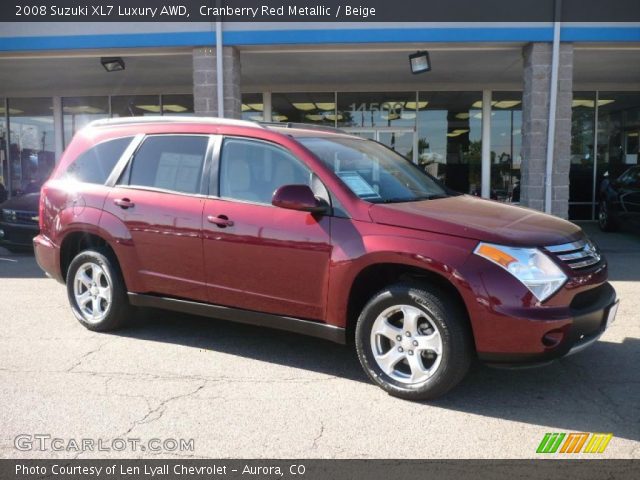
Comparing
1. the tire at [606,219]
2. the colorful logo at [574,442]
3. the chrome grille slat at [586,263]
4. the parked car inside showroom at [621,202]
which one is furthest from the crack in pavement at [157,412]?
the tire at [606,219]

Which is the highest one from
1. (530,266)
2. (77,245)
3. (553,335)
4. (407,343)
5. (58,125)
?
(58,125)

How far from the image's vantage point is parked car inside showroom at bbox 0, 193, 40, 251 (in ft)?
29.8

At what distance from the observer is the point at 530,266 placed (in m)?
3.45

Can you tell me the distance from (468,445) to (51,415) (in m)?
2.44

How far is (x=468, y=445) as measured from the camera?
3.13m

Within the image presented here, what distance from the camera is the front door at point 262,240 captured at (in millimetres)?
3979

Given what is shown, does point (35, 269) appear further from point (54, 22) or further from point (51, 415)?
point (51, 415)

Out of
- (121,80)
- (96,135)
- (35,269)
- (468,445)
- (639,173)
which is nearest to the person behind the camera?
(468,445)

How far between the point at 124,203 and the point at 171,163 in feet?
1.74

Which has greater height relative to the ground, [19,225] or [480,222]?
[480,222]

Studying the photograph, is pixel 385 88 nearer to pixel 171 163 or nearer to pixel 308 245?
pixel 171 163

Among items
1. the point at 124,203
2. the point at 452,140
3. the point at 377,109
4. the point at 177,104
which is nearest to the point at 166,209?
the point at 124,203

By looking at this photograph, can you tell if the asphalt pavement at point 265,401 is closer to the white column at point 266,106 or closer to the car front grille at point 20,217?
the car front grille at point 20,217
